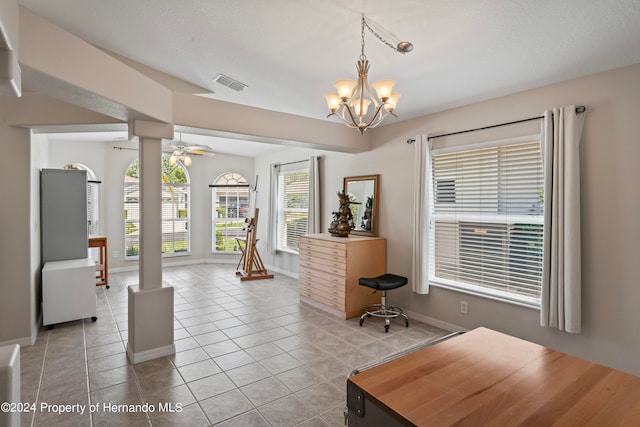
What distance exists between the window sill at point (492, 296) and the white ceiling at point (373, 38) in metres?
2.02

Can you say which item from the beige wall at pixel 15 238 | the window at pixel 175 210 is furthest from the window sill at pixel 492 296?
the window at pixel 175 210

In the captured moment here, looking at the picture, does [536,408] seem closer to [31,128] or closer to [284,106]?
[284,106]

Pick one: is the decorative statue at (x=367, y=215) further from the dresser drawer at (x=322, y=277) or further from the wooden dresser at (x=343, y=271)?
the dresser drawer at (x=322, y=277)

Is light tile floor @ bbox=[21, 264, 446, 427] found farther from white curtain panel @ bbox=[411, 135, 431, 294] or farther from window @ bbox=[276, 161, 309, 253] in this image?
window @ bbox=[276, 161, 309, 253]

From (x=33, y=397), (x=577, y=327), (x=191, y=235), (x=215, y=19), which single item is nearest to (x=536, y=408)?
(x=577, y=327)

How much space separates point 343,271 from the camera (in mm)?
4062

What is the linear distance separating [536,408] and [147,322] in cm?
301

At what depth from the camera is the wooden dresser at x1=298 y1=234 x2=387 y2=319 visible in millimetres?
4070

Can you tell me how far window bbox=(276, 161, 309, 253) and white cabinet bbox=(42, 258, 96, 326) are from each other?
10.8 ft

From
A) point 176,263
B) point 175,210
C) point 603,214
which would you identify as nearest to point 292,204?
point 175,210

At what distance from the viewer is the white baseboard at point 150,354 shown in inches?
114

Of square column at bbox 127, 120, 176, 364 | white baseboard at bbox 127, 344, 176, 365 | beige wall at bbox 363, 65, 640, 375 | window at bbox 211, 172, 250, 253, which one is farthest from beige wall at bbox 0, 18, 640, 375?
window at bbox 211, 172, 250, 253

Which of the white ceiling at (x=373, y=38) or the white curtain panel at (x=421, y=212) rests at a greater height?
the white ceiling at (x=373, y=38)

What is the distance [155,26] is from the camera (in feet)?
7.79
